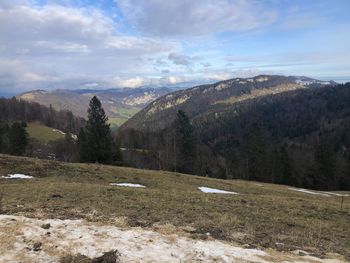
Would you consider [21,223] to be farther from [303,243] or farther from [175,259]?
[303,243]

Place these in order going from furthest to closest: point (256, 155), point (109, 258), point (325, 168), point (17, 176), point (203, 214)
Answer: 1. point (325, 168)
2. point (256, 155)
3. point (17, 176)
4. point (203, 214)
5. point (109, 258)

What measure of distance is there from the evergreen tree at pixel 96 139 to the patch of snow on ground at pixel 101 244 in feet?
169

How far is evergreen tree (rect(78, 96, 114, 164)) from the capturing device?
63.0 metres

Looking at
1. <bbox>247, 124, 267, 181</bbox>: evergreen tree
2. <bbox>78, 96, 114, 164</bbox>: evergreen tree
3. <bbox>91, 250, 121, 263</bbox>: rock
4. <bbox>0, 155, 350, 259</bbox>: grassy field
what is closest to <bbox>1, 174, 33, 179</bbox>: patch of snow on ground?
<bbox>0, 155, 350, 259</bbox>: grassy field

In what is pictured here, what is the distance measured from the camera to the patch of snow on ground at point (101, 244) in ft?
31.4

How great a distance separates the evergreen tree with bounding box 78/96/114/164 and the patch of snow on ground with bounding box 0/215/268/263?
5136 centimetres

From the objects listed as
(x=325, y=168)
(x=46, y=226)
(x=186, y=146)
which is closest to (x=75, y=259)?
(x=46, y=226)

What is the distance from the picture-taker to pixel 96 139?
6319cm

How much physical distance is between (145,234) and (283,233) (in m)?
6.49

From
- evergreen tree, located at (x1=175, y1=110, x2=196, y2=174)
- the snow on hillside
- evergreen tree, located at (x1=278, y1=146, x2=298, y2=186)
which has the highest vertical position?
the snow on hillside

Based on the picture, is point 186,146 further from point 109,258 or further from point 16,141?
point 109,258

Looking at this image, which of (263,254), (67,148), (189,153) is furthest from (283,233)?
(67,148)

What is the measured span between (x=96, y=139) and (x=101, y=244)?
54088 mm

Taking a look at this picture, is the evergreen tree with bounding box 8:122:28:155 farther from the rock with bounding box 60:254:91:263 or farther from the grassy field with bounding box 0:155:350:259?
the rock with bounding box 60:254:91:263
